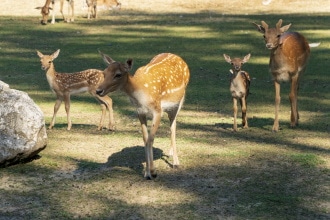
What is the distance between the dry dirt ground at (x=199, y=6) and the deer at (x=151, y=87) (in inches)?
665

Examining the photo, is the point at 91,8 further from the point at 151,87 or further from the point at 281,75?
→ the point at 151,87

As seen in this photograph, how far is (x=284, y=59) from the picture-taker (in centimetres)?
1130

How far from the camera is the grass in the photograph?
7.51m

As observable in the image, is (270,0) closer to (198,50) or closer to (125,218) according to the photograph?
(198,50)

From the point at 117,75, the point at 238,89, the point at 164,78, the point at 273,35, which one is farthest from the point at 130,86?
the point at 273,35

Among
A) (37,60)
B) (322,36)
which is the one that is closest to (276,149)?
(37,60)

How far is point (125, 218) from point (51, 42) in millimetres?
12963

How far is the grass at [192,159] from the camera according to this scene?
296 inches

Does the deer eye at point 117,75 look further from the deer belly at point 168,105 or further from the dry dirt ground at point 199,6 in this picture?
the dry dirt ground at point 199,6

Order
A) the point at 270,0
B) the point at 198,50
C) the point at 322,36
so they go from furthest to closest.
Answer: the point at 270,0 → the point at 322,36 → the point at 198,50

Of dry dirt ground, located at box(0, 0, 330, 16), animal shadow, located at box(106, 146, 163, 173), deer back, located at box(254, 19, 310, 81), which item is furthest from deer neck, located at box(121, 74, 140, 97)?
dry dirt ground, located at box(0, 0, 330, 16)

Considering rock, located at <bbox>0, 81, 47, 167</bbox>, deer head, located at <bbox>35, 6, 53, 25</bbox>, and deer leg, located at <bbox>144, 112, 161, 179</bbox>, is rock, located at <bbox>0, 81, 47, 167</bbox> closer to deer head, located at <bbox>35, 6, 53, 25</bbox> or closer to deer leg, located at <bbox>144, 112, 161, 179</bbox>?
deer leg, located at <bbox>144, 112, 161, 179</bbox>

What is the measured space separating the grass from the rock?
190mm

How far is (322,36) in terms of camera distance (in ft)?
64.3
